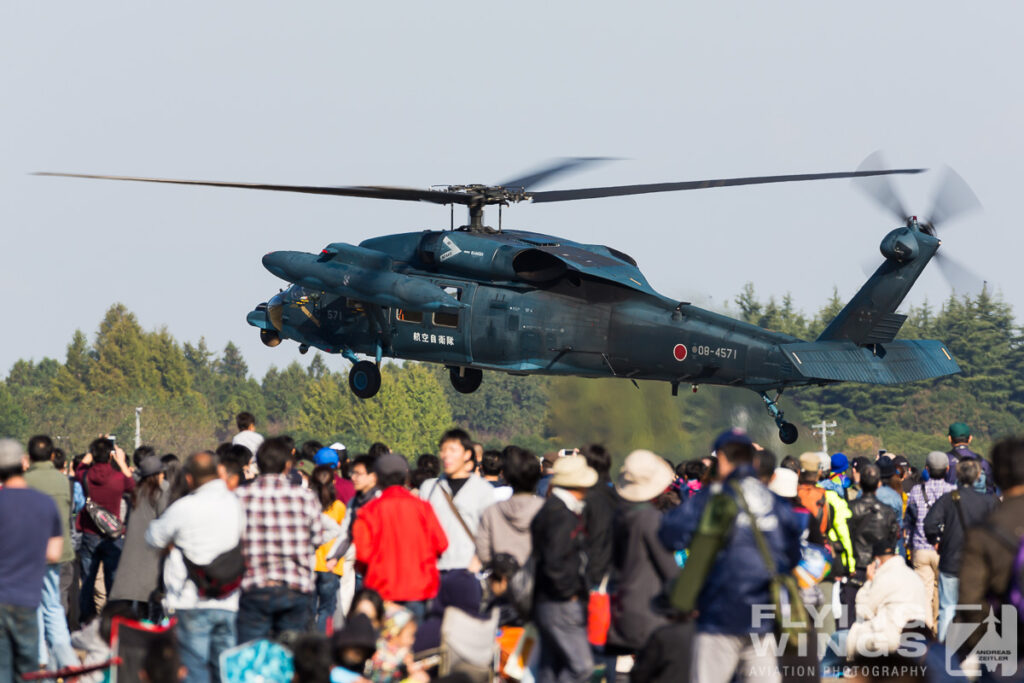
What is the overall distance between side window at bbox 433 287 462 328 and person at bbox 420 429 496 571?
11555 mm

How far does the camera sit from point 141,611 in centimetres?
1177

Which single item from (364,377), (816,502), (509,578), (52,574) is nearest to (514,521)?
(509,578)

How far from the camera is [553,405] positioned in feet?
110

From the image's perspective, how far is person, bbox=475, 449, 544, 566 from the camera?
9.63 meters

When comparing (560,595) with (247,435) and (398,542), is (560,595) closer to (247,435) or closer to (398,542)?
(398,542)

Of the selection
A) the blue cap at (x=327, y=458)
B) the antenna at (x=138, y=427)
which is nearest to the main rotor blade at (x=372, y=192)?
the blue cap at (x=327, y=458)

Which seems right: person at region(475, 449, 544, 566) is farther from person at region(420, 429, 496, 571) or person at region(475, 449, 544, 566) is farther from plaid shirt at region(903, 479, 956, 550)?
plaid shirt at region(903, 479, 956, 550)

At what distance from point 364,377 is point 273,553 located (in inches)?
624

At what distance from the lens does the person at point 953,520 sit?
472 inches

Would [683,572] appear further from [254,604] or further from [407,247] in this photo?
[407,247]

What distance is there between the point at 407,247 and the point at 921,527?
12060 millimetres

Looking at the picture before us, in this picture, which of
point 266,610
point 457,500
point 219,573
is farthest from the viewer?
point 457,500

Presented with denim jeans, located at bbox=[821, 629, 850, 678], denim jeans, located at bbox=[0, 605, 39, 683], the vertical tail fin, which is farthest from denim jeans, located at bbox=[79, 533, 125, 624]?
the vertical tail fin

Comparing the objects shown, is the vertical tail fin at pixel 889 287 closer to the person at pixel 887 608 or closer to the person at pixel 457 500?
the person at pixel 887 608
